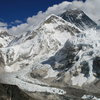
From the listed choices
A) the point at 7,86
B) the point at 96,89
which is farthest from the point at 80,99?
the point at 7,86

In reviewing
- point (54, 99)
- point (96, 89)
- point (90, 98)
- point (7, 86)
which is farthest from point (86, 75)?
point (7, 86)

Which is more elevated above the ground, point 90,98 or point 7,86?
point 7,86

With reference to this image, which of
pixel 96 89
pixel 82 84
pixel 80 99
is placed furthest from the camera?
pixel 82 84

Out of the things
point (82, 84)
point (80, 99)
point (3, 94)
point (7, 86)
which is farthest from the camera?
point (82, 84)

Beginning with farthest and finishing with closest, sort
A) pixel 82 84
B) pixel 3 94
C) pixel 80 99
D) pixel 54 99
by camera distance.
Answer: pixel 82 84, pixel 80 99, pixel 54 99, pixel 3 94

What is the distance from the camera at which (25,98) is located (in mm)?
44281

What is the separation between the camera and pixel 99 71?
647ft

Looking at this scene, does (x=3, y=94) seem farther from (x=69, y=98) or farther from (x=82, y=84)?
(x=82, y=84)

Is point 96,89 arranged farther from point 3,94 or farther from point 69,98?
point 3,94

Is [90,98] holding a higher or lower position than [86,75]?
lower

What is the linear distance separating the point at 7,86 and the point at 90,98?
102 metres

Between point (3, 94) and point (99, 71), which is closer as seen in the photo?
point (3, 94)

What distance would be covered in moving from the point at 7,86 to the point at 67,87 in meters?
140

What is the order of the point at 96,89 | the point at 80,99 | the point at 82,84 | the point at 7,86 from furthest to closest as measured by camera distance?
1. the point at 82,84
2. the point at 96,89
3. the point at 80,99
4. the point at 7,86
